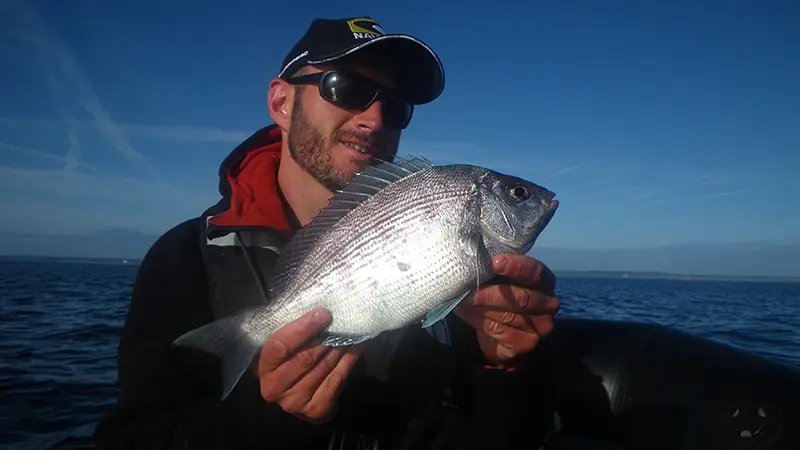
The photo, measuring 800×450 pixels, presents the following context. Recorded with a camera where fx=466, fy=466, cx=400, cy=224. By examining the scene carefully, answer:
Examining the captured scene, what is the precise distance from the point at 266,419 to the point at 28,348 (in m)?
9.82

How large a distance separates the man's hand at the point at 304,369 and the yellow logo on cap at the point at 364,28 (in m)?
1.90

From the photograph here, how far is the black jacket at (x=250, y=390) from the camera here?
2.39 meters

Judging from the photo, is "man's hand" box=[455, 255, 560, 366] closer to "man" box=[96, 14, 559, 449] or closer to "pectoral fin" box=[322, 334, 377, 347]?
"man" box=[96, 14, 559, 449]

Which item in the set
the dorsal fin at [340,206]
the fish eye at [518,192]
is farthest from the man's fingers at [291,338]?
the fish eye at [518,192]

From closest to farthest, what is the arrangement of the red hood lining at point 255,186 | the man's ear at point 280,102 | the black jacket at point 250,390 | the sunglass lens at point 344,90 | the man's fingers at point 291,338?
the man's fingers at point 291,338, the black jacket at point 250,390, the red hood lining at point 255,186, the sunglass lens at point 344,90, the man's ear at point 280,102

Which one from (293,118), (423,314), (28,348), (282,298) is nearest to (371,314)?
(423,314)

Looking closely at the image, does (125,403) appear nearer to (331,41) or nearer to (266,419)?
(266,419)

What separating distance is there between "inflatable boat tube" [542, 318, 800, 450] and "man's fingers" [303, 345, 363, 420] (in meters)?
1.28

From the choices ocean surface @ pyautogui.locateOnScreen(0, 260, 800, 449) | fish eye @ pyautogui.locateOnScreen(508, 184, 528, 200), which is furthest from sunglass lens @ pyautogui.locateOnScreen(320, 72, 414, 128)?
ocean surface @ pyautogui.locateOnScreen(0, 260, 800, 449)

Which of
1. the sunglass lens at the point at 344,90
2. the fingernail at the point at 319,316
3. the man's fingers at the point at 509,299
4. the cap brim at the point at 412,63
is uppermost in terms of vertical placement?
the cap brim at the point at 412,63

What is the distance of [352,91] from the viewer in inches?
122

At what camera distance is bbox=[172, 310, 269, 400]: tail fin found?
Answer: 7.28 ft

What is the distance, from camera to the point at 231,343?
230 cm

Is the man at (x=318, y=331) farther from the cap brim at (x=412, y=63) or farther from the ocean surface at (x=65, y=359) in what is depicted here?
the ocean surface at (x=65, y=359)
